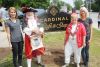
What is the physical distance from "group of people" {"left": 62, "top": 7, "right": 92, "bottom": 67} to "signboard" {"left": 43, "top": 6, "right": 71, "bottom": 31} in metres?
3.74

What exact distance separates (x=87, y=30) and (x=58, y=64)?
4.69ft

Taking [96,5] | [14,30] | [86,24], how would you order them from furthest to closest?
1. [96,5]
2. [86,24]
3. [14,30]

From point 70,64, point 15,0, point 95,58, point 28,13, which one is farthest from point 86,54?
point 15,0

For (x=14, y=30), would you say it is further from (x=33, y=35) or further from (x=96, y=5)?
(x=96, y=5)

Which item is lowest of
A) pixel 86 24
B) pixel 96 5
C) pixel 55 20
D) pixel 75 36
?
pixel 96 5

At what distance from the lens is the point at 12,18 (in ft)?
29.2

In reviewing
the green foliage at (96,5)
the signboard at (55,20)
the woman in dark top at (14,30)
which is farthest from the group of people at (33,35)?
the green foliage at (96,5)

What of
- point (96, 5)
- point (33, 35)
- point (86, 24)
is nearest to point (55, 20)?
point (86, 24)

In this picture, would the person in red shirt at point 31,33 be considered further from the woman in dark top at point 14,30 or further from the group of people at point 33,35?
A: the woman in dark top at point 14,30

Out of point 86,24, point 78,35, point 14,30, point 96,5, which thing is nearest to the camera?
point 14,30

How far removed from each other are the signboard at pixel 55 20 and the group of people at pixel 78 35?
3738mm

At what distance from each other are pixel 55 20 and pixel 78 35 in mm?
4376

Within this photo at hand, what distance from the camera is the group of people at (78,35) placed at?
915cm

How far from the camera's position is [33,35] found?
29.4ft
